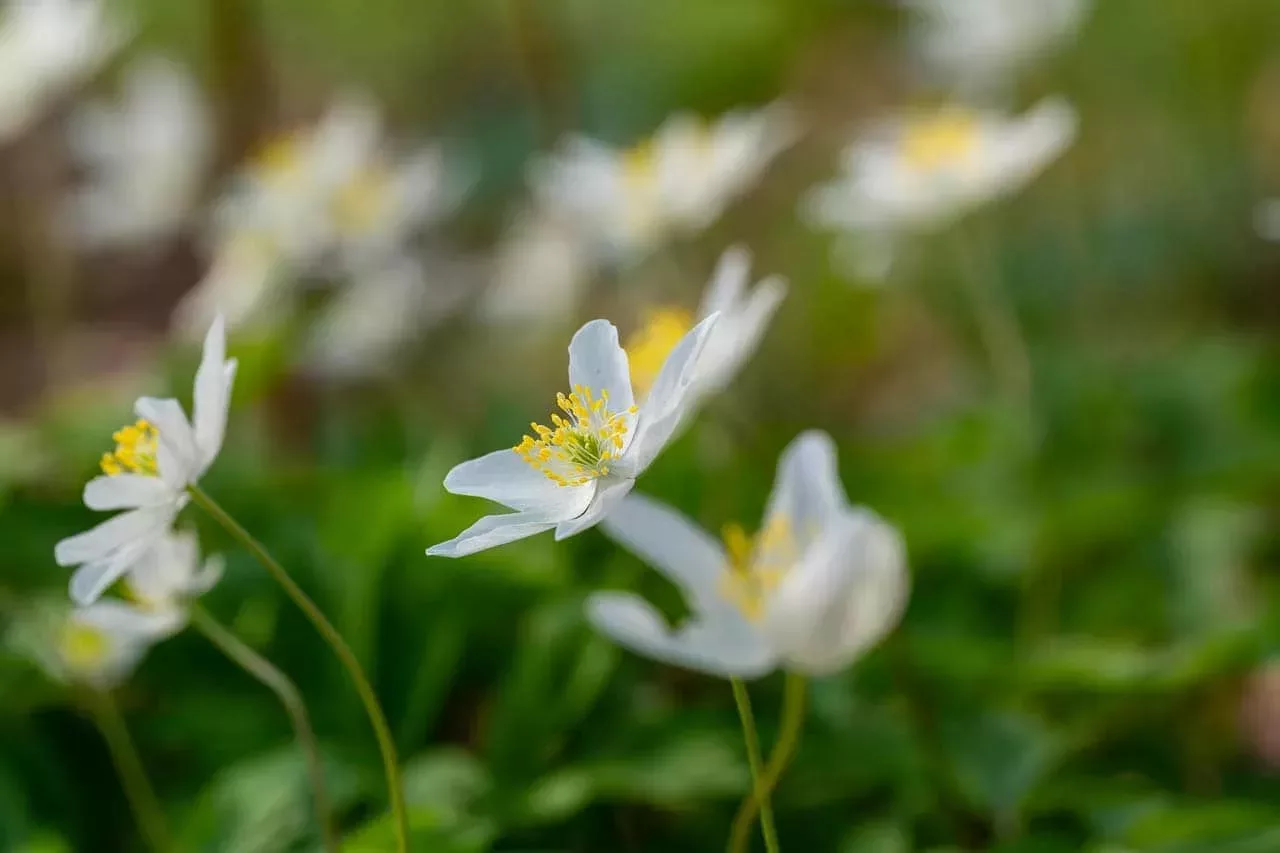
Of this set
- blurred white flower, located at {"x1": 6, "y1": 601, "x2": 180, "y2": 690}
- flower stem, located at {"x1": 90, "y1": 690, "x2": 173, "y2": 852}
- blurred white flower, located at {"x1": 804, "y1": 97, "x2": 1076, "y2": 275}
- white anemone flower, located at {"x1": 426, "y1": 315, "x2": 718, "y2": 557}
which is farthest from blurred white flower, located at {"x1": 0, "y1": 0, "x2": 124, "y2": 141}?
white anemone flower, located at {"x1": 426, "y1": 315, "x2": 718, "y2": 557}

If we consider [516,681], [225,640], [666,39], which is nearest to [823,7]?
[666,39]

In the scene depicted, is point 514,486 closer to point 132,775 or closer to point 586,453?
point 586,453

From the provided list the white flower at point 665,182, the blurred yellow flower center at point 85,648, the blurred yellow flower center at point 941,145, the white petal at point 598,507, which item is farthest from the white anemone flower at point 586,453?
the blurred yellow flower center at point 941,145

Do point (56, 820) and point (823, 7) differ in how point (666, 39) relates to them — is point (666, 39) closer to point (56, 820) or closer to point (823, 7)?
point (823, 7)

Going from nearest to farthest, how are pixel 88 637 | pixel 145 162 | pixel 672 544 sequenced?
pixel 672 544, pixel 88 637, pixel 145 162

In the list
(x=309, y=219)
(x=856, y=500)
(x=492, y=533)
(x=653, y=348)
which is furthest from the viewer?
(x=309, y=219)

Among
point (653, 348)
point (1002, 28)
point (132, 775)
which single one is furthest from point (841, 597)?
point (1002, 28)
